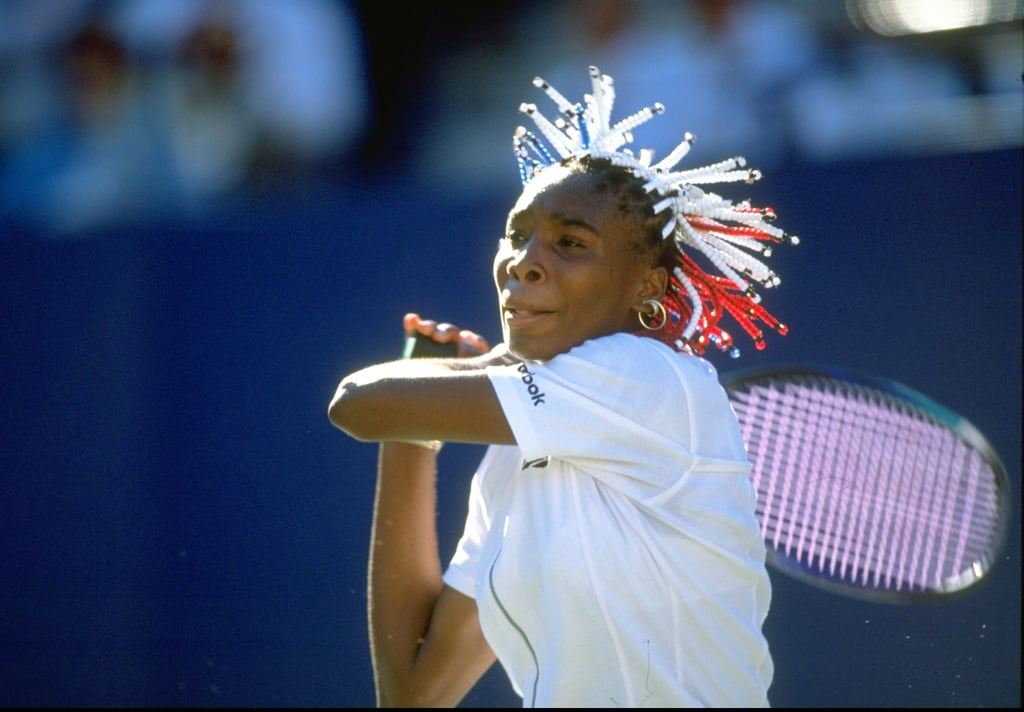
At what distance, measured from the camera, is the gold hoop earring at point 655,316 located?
8.48 feet

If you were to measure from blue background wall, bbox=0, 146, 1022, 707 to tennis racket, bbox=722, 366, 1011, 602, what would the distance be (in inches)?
35.2

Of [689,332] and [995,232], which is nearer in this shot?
[689,332]

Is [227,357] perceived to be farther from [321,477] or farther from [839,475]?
[839,475]

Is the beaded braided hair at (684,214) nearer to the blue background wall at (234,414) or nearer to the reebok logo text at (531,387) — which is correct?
the reebok logo text at (531,387)

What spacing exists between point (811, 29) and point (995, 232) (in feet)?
3.41

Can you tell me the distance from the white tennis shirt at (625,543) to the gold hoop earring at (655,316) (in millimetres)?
175

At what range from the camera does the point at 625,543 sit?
7.47 feet

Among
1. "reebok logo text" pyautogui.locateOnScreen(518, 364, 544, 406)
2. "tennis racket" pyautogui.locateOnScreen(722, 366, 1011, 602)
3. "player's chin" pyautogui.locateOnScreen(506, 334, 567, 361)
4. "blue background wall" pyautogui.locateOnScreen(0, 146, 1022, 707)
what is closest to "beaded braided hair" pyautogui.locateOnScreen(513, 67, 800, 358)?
"player's chin" pyautogui.locateOnScreen(506, 334, 567, 361)

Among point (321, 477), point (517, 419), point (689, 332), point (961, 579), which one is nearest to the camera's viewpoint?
point (517, 419)

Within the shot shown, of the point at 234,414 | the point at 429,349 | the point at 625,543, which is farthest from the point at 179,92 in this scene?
the point at 625,543

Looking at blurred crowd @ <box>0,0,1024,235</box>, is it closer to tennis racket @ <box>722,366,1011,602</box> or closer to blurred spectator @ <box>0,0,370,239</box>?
blurred spectator @ <box>0,0,370,239</box>

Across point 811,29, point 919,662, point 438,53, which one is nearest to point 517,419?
point 919,662

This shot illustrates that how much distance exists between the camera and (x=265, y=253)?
15.5 feet

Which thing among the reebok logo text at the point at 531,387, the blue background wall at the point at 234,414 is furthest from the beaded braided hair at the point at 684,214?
the blue background wall at the point at 234,414
